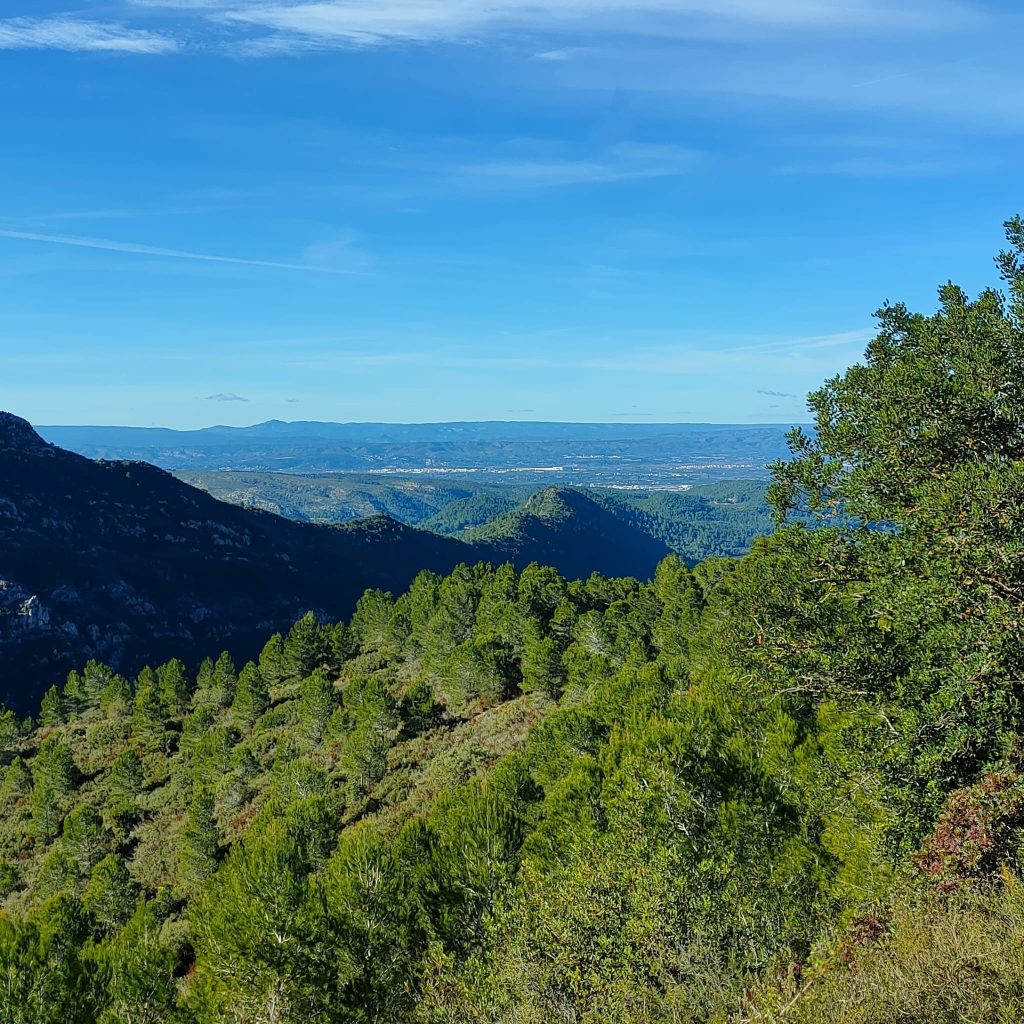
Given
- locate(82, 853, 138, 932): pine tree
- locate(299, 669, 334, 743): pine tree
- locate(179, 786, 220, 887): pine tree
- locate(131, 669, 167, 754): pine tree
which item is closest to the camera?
locate(82, 853, 138, 932): pine tree

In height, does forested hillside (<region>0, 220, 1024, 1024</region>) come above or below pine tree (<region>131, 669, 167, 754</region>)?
above

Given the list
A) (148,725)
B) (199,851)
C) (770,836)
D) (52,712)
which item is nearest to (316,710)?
(199,851)

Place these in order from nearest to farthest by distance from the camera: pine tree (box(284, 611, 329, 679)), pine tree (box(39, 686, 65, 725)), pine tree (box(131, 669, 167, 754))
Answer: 1. pine tree (box(131, 669, 167, 754))
2. pine tree (box(284, 611, 329, 679))
3. pine tree (box(39, 686, 65, 725))

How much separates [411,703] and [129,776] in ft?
89.3

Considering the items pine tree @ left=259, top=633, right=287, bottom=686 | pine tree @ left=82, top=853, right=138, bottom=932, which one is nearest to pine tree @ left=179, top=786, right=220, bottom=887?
pine tree @ left=82, top=853, right=138, bottom=932

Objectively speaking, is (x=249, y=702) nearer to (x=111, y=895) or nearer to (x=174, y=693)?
(x=174, y=693)

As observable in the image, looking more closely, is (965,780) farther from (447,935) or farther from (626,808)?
(447,935)

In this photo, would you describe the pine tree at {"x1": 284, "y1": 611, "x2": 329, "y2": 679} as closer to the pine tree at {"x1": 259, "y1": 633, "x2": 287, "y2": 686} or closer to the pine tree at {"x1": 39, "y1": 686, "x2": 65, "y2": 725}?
the pine tree at {"x1": 259, "y1": 633, "x2": 287, "y2": 686}

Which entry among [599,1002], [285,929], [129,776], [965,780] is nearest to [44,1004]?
[285,929]

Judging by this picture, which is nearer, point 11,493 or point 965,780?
point 965,780

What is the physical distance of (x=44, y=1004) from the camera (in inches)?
748

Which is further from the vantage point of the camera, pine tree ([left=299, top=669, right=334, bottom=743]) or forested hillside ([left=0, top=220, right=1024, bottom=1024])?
pine tree ([left=299, top=669, right=334, bottom=743])

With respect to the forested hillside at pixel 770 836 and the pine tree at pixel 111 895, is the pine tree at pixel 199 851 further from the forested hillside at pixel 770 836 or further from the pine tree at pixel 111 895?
the forested hillside at pixel 770 836

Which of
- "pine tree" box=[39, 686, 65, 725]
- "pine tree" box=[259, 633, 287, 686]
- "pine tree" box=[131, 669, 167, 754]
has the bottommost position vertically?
"pine tree" box=[39, 686, 65, 725]
